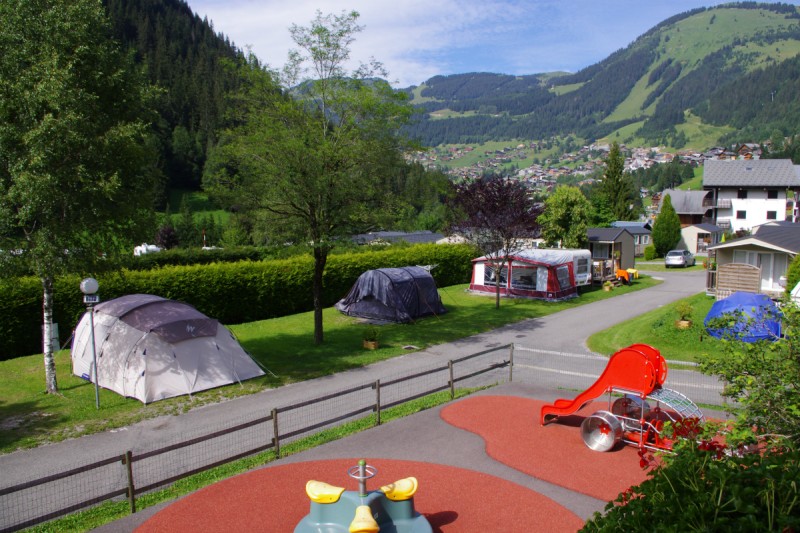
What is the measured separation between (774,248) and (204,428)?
22.8m

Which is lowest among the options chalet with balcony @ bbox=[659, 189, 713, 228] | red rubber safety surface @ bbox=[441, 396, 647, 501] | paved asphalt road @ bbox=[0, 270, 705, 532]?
paved asphalt road @ bbox=[0, 270, 705, 532]

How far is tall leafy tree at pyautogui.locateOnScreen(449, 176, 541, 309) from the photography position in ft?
80.9

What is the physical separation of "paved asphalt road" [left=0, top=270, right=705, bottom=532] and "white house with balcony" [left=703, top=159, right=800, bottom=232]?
130 feet

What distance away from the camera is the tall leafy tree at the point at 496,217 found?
24656mm

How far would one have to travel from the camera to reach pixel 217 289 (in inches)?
846

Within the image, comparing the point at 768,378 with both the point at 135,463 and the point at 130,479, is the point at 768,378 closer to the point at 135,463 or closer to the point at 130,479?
the point at 130,479

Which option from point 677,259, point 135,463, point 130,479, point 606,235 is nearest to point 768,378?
point 130,479

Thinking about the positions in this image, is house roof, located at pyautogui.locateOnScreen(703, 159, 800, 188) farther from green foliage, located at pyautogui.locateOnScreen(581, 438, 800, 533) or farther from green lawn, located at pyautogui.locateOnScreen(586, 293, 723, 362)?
green foliage, located at pyautogui.locateOnScreen(581, 438, 800, 533)

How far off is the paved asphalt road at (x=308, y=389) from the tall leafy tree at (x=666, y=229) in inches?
908

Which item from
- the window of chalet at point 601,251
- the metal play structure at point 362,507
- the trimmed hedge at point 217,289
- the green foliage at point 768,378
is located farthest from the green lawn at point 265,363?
the green foliage at point 768,378

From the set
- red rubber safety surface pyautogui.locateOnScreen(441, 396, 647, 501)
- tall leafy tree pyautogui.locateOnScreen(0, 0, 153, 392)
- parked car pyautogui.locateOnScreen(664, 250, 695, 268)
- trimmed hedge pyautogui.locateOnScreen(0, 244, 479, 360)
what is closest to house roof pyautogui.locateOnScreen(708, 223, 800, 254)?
trimmed hedge pyautogui.locateOnScreen(0, 244, 479, 360)

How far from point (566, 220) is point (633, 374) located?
2697 cm

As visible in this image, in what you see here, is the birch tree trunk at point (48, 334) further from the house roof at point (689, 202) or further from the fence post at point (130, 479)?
the house roof at point (689, 202)

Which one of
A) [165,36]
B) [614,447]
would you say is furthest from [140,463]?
[165,36]
